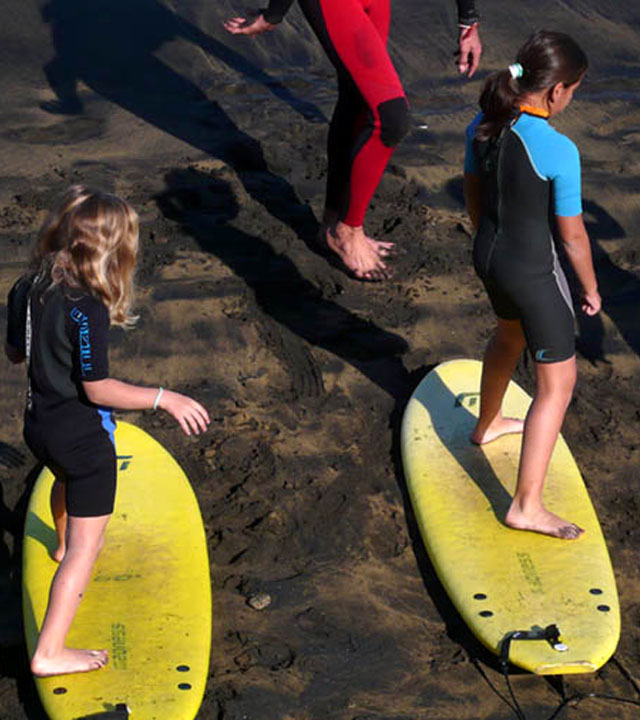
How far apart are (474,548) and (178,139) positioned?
4243 mm

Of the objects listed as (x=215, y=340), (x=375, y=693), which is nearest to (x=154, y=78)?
(x=215, y=340)

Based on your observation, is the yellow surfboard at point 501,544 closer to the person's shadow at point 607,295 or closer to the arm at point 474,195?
the person's shadow at point 607,295

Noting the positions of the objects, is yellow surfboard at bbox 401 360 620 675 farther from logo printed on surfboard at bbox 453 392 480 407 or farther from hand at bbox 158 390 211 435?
hand at bbox 158 390 211 435

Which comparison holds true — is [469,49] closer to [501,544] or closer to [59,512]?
Result: [501,544]

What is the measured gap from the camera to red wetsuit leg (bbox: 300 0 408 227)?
5477 mm

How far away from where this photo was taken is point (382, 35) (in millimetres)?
5727

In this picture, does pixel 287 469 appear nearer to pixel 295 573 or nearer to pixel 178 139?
pixel 295 573

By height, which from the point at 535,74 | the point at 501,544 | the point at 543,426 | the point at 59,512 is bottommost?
the point at 501,544

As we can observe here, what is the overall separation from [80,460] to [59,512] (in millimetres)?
467

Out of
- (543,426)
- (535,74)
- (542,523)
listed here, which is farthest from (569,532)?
(535,74)

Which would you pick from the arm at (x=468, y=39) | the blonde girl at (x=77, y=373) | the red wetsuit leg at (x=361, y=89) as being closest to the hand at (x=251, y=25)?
the red wetsuit leg at (x=361, y=89)

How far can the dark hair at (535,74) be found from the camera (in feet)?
12.0

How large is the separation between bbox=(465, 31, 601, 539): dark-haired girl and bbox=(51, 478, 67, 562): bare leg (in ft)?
5.22

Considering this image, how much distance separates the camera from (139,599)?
3.80 metres
